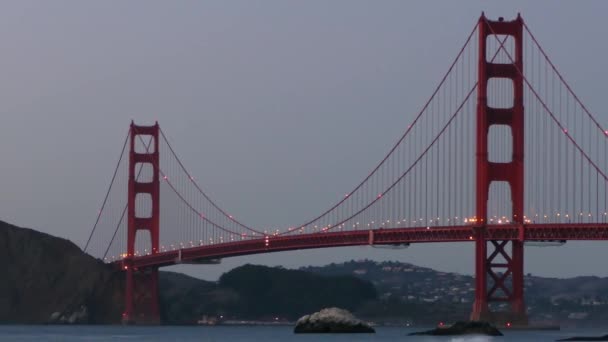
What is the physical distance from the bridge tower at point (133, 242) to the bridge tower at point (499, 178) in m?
33.2

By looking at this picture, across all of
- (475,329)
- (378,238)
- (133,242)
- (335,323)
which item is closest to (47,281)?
(133,242)

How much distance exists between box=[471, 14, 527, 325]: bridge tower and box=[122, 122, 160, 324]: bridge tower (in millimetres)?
33190

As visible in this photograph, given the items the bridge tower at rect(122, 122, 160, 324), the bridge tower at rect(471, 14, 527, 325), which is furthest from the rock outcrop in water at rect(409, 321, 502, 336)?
the bridge tower at rect(122, 122, 160, 324)

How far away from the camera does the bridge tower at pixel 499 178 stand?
78.1m

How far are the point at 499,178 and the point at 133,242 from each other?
35855 mm

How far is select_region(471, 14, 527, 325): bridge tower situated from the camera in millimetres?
78125

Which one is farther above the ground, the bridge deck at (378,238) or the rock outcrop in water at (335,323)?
the bridge deck at (378,238)

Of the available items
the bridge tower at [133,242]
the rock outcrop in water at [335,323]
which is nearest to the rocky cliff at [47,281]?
the bridge tower at [133,242]

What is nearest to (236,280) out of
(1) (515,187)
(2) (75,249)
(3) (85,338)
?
(2) (75,249)

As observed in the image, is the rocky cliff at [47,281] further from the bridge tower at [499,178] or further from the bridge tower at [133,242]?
the bridge tower at [499,178]

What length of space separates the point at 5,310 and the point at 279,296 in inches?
1443

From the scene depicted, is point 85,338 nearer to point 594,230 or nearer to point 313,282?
point 594,230

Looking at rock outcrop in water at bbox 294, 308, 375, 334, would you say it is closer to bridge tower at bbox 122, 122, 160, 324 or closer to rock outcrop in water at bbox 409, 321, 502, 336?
rock outcrop in water at bbox 409, 321, 502, 336

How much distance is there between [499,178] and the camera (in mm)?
78500
